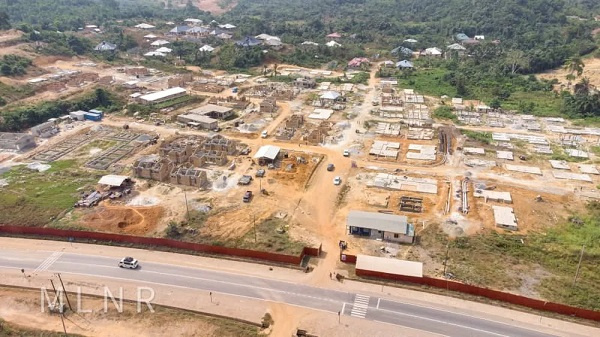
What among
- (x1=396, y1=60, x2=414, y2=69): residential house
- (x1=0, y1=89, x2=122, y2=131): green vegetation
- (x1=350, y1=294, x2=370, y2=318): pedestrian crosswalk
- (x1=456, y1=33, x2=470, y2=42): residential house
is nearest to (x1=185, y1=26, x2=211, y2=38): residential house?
(x1=0, y1=89, x2=122, y2=131): green vegetation

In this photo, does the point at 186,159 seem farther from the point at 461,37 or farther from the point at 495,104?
the point at 461,37

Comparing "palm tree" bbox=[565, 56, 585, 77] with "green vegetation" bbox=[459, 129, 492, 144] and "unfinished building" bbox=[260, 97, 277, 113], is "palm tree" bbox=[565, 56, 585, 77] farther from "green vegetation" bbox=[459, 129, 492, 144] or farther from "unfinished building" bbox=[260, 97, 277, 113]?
"unfinished building" bbox=[260, 97, 277, 113]

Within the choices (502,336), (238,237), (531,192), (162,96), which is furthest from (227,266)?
(162,96)

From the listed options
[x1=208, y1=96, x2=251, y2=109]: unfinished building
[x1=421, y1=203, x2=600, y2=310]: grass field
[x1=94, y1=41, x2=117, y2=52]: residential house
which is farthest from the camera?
[x1=94, y1=41, x2=117, y2=52]: residential house

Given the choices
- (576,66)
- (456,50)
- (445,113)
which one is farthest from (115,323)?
(456,50)

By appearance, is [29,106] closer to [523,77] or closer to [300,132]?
[300,132]
